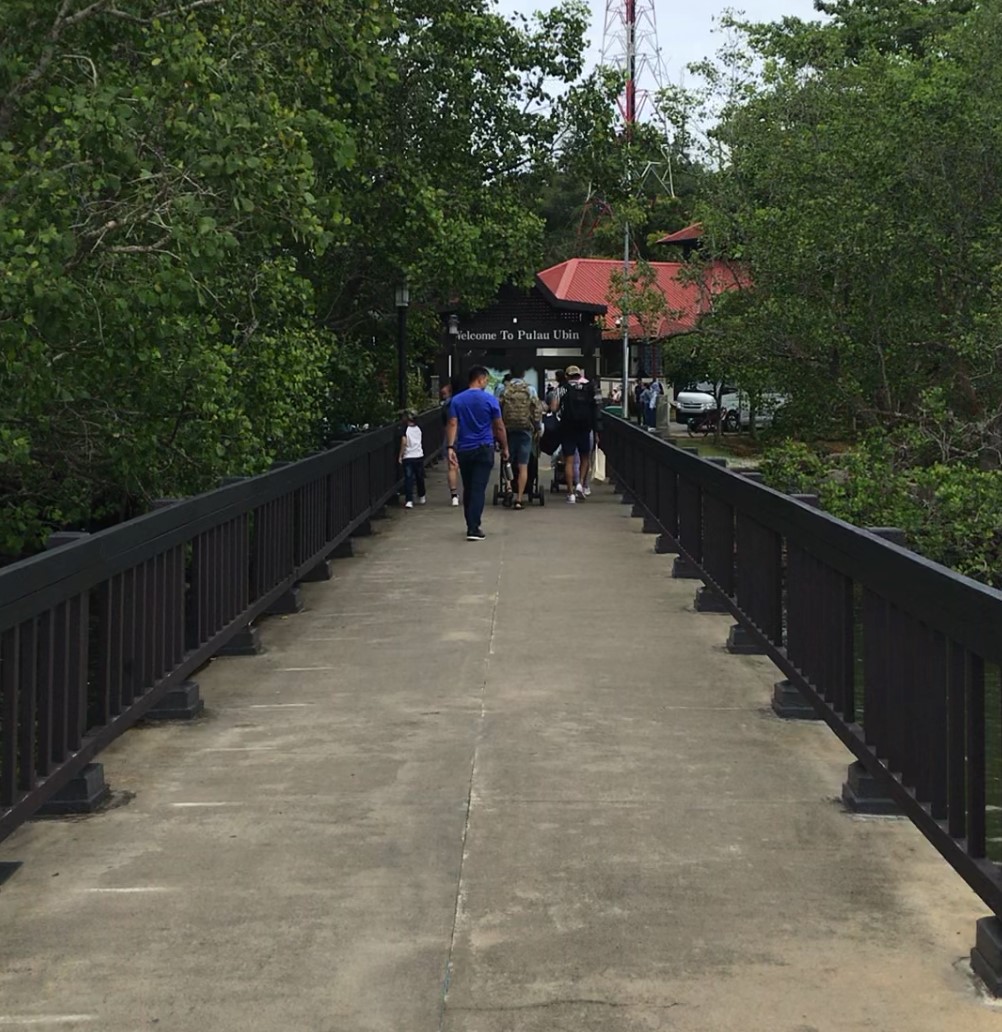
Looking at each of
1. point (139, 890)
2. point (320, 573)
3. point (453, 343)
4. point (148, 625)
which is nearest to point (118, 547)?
point (148, 625)

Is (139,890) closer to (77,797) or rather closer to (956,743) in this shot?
(77,797)

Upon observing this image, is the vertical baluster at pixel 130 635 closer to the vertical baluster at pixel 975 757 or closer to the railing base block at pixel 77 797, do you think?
the railing base block at pixel 77 797

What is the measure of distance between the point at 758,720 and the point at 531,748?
4.46ft

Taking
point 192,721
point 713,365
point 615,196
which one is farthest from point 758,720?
point 615,196

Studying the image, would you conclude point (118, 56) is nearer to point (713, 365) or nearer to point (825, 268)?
point (825, 268)

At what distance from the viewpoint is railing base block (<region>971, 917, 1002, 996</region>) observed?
4.44m

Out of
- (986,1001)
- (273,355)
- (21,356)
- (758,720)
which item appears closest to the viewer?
(986,1001)

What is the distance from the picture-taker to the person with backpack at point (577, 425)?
2122cm

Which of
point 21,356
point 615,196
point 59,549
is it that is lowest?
point 59,549

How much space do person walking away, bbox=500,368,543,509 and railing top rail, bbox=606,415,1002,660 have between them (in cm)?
1033

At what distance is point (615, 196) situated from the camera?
2998 cm

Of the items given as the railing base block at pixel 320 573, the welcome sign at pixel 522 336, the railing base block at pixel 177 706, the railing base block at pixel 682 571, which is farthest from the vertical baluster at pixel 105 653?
the welcome sign at pixel 522 336

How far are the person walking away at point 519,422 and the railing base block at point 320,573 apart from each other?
625cm

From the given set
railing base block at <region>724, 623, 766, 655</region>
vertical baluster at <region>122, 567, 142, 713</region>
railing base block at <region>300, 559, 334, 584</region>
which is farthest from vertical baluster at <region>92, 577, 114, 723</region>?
railing base block at <region>300, 559, 334, 584</region>
